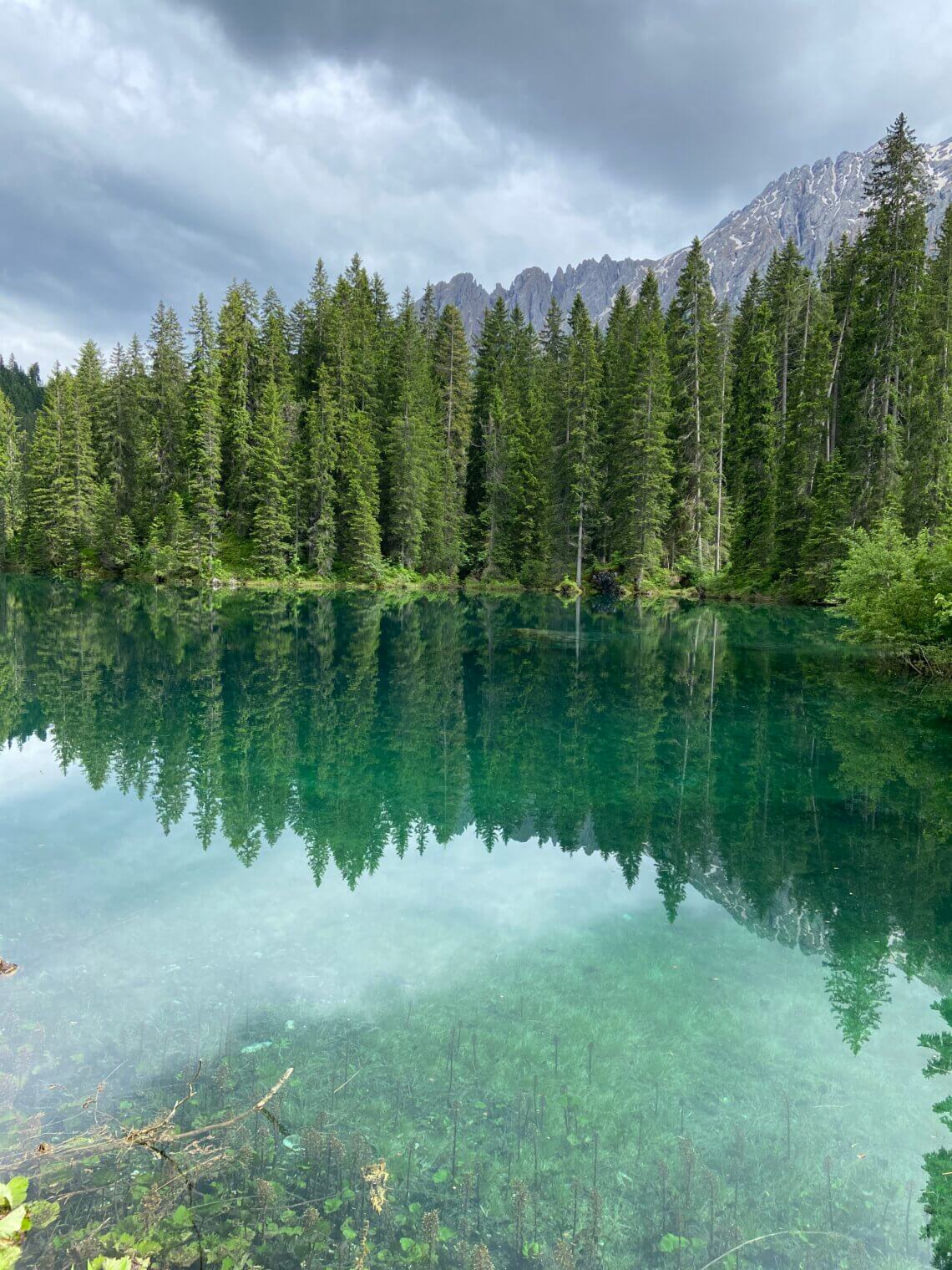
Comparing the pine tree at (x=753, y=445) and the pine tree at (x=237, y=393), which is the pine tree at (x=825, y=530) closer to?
the pine tree at (x=753, y=445)

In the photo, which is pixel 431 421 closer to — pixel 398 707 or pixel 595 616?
pixel 595 616

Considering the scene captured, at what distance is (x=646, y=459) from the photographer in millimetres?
48562

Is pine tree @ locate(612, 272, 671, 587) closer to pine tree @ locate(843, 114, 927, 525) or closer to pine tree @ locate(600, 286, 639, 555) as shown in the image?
pine tree @ locate(600, 286, 639, 555)

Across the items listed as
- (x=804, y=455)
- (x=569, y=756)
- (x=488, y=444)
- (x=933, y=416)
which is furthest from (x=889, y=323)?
(x=569, y=756)

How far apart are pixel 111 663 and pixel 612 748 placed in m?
16.1

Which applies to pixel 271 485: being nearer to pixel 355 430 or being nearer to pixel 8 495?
pixel 355 430

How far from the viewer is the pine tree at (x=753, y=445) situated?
51.6 m

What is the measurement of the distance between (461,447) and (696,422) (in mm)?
20807

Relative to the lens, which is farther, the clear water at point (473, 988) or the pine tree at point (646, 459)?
the pine tree at point (646, 459)

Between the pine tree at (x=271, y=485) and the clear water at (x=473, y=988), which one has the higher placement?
the pine tree at (x=271, y=485)

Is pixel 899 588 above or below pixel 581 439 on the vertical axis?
below

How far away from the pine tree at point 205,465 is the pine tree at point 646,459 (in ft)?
102

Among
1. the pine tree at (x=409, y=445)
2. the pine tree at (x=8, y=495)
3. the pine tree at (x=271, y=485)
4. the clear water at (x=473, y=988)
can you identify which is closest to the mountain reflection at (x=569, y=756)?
the clear water at (x=473, y=988)

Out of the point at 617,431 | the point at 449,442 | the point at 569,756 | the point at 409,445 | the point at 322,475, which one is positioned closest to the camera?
the point at 569,756
